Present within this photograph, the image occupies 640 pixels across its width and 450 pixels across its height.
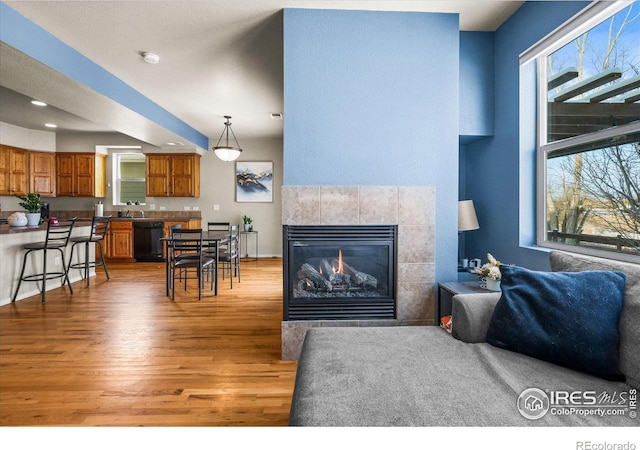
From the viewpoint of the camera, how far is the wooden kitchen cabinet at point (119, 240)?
6.47 metres

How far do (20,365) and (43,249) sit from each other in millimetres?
2294

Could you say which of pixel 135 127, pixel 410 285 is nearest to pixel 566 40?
pixel 410 285

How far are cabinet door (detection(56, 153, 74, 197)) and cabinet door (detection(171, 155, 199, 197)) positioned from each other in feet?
6.59

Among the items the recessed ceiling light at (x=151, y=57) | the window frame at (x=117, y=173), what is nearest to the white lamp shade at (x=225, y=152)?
the recessed ceiling light at (x=151, y=57)

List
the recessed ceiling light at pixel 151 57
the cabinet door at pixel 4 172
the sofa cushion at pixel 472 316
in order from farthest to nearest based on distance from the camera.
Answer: the cabinet door at pixel 4 172
the recessed ceiling light at pixel 151 57
the sofa cushion at pixel 472 316

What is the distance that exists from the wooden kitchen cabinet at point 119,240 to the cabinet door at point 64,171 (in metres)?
1.34

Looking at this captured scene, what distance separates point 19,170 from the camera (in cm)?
618

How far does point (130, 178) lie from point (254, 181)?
2.67 m

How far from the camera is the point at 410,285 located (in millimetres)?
2523

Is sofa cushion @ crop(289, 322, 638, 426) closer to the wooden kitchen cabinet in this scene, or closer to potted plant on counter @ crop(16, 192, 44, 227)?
potted plant on counter @ crop(16, 192, 44, 227)

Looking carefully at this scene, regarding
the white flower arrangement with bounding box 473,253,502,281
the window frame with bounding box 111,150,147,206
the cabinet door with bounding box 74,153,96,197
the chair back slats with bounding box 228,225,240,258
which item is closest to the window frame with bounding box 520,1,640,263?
the white flower arrangement with bounding box 473,253,502,281

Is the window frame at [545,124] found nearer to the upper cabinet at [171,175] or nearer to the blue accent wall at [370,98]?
the blue accent wall at [370,98]

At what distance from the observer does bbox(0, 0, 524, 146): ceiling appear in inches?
99.0
